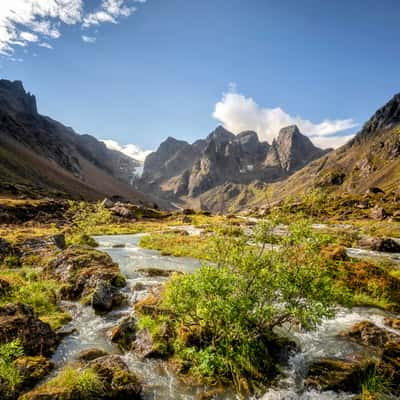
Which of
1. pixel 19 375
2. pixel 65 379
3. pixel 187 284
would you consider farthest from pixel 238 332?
pixel 19 375

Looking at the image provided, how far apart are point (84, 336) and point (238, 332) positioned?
9.19 metres

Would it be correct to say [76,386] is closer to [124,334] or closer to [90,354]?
[90,354]

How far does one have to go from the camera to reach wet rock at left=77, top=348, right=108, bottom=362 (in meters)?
12.8

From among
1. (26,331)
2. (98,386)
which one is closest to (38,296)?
(26,331)

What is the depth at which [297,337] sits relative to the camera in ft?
51.4

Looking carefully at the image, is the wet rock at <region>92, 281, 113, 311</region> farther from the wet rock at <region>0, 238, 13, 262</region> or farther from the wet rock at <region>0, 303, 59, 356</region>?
the wet rock at <region>0, 238, 13, 262</region>

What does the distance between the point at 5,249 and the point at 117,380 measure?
28.1m

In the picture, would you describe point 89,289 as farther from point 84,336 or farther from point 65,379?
point 65,379

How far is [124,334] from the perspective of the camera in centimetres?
1507

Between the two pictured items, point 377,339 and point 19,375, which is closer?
point 19,375

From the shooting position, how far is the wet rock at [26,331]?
12.6 meters

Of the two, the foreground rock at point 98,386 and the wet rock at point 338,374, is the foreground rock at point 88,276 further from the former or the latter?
the wet rock at point 338,374

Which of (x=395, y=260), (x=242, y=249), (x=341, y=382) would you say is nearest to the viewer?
(x=341, y=382)

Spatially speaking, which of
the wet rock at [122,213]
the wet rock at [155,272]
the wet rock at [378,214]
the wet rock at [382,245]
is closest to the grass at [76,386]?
the wet rock at [155,272]
